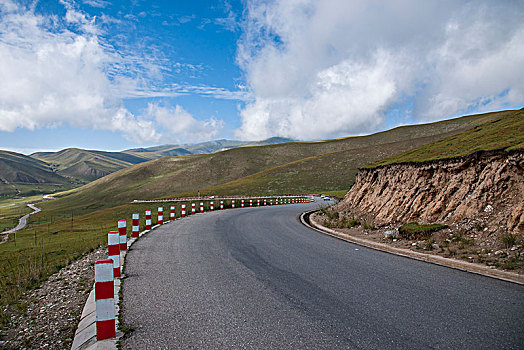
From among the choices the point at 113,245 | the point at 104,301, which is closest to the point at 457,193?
the point at 113,245

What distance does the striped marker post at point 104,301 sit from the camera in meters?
3.96

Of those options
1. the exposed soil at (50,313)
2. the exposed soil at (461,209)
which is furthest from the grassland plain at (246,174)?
the exposed soil at (50,313)

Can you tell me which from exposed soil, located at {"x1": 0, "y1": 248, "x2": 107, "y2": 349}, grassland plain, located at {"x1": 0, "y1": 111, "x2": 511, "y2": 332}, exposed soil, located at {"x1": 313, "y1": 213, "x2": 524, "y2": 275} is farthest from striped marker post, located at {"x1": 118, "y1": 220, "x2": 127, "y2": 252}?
grassland plain, located at {"x1": 0, "y1": 111, "x2": 511, "y2": 332}

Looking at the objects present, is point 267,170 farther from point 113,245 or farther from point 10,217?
point 113,245

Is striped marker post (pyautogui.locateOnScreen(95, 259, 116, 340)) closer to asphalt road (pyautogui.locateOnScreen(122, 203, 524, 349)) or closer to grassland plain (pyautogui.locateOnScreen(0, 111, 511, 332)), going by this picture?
asphalt road (pyautogui.locateOnScreen(122, 203, 524, 349))

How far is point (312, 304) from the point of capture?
504 centimetres

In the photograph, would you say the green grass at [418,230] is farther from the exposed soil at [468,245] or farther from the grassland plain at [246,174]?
the grassland plain at [246,174]

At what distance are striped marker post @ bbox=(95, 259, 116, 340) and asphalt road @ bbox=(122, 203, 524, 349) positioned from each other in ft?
0.90

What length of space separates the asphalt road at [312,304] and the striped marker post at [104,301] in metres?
0.27

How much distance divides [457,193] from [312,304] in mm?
8260

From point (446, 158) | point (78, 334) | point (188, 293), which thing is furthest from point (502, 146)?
point (78, 334)

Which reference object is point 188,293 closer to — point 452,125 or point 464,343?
point 464,343

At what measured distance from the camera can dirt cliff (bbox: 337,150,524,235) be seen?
9.08 metres

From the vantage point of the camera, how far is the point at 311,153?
143375 millimetres
